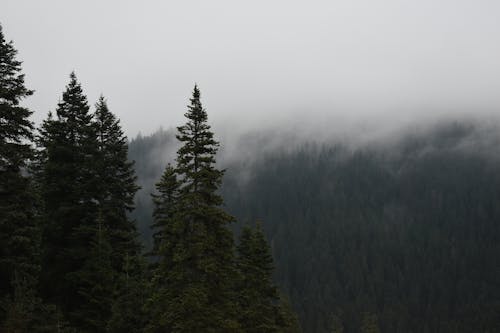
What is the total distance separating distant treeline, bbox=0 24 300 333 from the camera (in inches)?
816

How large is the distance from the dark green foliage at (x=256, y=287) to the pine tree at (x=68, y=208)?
10211 mm

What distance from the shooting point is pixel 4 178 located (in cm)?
2067

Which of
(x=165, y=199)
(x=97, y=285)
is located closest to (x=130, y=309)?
(x=97, y=285)

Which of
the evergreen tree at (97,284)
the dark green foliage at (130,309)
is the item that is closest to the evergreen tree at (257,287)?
the dark green foliage at (130,309)

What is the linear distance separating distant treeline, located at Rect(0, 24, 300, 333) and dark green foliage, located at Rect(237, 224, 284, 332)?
12 centimetres

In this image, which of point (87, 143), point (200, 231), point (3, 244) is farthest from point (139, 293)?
point (87, 143)

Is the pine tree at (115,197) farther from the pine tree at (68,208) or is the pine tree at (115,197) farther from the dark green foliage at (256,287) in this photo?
the dark green foliage at (256,287)

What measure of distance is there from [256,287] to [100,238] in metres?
12.2

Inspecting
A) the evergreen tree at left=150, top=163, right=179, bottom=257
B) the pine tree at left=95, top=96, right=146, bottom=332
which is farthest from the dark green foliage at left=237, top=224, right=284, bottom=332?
the pine tree at left=95, top=96, right=146, bottom=332

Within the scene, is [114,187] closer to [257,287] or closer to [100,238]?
[100,238]

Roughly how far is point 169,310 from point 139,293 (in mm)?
3894

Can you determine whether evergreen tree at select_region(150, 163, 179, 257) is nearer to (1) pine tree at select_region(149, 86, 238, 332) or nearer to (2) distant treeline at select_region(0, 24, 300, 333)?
(2) distant treeline at select_region(0, 24, 300, 333)

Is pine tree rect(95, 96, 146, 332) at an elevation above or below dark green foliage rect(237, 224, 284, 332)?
above

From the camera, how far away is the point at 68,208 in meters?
26.6
